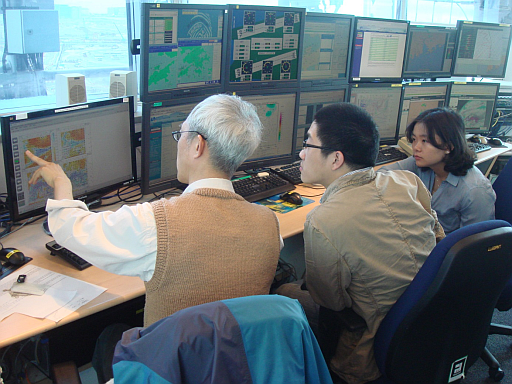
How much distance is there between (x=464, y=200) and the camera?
2158 millimetres

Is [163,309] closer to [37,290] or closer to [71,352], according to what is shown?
[37,290]

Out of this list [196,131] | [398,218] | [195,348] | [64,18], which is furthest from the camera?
[64,18]

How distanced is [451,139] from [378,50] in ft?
3.10

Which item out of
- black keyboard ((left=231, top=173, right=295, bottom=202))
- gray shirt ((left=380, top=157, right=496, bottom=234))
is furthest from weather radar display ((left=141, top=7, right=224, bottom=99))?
gray shirt ((left=380, top=157, right=496, bottom=234))

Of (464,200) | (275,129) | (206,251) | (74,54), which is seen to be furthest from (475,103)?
(206,251)

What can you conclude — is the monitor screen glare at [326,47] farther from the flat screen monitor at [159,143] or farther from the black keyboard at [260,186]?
the flat screen monitor at [159,143]

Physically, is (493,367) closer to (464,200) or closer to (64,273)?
(464,200)

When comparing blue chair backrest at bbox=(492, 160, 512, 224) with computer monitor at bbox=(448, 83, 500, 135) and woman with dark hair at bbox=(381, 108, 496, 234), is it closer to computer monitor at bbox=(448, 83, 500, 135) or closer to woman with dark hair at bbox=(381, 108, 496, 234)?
woman with dark hair at bbox=(381, 108, 496, 234)

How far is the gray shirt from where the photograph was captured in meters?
2.14

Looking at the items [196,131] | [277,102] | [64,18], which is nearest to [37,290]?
[196,131]

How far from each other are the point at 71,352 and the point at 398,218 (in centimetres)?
146

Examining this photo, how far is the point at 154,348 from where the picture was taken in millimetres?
776

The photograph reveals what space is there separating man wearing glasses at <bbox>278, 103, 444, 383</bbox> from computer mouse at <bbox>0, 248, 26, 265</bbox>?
35.5 inches

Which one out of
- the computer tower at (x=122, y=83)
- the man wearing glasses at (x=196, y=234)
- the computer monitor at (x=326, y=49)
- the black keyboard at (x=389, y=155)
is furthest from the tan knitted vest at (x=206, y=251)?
the black keyboard at (x=389, y=155)
